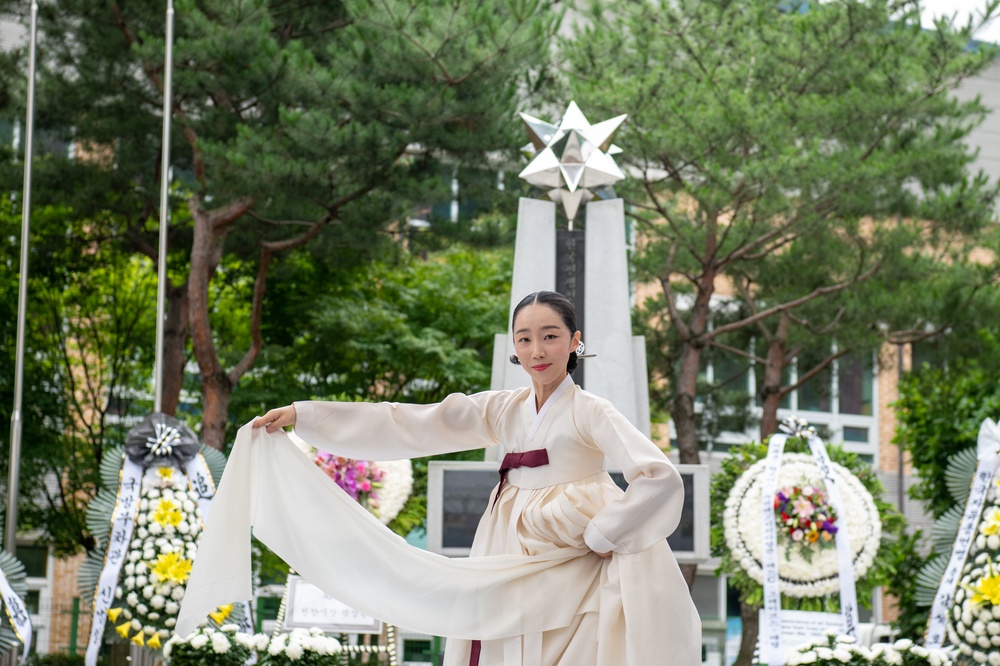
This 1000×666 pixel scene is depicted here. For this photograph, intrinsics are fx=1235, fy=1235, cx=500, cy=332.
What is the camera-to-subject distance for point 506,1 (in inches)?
481

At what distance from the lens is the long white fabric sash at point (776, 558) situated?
701 centimetres

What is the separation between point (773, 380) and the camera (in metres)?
16.2

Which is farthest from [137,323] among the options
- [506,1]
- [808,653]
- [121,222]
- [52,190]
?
[808,653]

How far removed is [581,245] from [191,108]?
297 inches

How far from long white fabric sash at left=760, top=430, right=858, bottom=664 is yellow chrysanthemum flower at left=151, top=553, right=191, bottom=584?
3.34 metres

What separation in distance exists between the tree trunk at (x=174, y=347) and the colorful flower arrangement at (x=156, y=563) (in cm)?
714

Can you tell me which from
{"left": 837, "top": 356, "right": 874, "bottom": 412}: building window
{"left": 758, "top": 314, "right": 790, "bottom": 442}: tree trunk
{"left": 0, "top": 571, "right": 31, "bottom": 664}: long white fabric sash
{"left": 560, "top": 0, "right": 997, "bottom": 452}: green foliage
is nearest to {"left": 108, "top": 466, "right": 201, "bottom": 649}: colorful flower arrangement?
{"left": 0, "top": 571, "right": 31, "bottom": 664}: long white fabric sash

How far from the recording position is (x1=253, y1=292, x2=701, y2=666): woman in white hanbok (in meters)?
3.35

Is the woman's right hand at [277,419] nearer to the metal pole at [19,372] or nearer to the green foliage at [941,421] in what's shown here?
the metal pole at [19,372]

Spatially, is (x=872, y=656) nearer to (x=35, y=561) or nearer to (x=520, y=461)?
(x=520, y=461)

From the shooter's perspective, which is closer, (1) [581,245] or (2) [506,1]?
(1) [581,245]

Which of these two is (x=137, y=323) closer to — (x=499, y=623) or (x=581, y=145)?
(x=581, y=145)

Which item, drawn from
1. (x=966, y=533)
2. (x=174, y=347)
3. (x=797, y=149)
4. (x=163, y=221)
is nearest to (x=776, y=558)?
(x=966, y=533)

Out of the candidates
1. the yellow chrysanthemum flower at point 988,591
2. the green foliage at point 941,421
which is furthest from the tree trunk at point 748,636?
the yellow chrysanthemum flower at point 988,591
